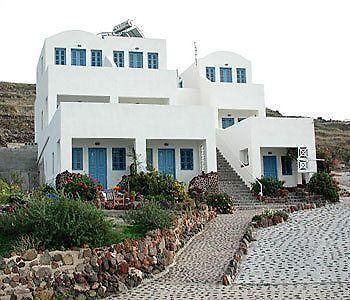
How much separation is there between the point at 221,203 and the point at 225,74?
14.4 meters

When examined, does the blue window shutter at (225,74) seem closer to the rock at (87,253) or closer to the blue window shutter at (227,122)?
the blue window shutter at (227,122)

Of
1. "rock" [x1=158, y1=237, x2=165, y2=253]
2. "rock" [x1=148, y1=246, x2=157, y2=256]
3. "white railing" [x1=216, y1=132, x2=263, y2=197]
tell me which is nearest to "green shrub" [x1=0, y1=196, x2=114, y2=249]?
"rock" [x1=148, y1=246, x2=157, y2=256]

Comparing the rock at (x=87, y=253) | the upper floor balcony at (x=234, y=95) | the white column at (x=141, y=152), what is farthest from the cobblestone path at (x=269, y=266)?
the upper floor balcony at (x=234, y=95)

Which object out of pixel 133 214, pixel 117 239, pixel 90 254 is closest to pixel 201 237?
pixel 133 214

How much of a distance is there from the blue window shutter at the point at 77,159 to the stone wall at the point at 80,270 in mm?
12646

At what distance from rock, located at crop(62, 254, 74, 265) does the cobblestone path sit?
4.06ft

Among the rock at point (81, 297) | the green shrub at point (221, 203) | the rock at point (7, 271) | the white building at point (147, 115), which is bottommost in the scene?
the rock at point (81, 297)

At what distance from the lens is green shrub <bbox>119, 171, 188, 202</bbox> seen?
23892mm

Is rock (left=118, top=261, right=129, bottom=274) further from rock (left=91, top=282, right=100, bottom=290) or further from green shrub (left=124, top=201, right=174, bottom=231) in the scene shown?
green shrub (left=124, top=201, right=174, bottom=231)

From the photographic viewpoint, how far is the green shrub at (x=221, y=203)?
23.7 metres

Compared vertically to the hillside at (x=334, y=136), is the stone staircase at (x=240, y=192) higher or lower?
lower

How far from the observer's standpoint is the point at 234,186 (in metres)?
28.3

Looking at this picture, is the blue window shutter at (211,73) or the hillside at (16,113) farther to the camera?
the hillside at (16,113)

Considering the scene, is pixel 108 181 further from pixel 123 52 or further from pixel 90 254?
pixel 90 254
